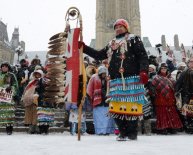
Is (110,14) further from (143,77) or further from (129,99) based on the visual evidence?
(143,77)

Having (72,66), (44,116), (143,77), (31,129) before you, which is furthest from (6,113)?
(143,77)

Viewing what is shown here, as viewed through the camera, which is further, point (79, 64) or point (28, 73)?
point (28, 73)

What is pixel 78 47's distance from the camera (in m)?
5.09

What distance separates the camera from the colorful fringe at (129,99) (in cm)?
490

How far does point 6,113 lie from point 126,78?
347 centimetres

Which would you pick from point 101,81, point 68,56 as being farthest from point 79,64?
point 101,81

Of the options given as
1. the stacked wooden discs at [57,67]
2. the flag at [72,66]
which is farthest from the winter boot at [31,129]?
the flag at [72,66]

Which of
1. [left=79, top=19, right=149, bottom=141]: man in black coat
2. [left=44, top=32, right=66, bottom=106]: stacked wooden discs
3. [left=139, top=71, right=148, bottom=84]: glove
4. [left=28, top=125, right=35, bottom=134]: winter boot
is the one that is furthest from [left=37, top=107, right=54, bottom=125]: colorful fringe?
[left=139, top=71, right=148, bottom=84]: glove

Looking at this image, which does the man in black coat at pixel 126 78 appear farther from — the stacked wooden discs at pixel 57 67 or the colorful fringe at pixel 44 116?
the colorful fringe at pixel 44 116

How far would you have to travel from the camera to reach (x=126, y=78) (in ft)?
16.2
